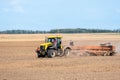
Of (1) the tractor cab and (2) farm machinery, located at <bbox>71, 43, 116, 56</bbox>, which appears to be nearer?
(1) the tractor cab

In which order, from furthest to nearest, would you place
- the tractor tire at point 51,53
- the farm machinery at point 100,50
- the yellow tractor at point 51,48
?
the farm machinery at point 100,50 < the yellow tractor at point 51,48 < the tractor tire at point 51,53

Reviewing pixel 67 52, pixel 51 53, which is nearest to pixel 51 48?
pixel 51 53

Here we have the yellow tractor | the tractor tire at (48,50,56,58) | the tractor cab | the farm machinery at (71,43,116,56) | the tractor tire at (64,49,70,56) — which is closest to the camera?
the tractor tire at (48,50,56,58)

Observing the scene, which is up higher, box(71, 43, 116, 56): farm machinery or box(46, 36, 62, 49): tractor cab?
box(46, 36, 62, 49): tractor cab

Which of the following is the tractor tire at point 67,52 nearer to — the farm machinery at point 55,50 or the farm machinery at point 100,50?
the farm machinery at point 55,50

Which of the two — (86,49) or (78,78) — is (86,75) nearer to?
(78,78)

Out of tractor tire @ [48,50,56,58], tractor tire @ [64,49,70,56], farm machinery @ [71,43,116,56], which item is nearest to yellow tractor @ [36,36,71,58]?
tractor tire @ [48,50,56,58]

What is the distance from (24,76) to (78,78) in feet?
9.82

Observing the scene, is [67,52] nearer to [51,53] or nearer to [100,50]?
[51,53]

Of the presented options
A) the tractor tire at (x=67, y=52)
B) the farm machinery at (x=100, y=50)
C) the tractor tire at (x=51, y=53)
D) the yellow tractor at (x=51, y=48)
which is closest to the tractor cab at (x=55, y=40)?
the yellow tractor at (x=51, y=48)

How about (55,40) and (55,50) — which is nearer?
(55,40)

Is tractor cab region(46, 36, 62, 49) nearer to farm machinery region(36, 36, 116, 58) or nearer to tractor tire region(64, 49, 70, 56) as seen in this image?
farm machinery region(36, 36, 116, 58)

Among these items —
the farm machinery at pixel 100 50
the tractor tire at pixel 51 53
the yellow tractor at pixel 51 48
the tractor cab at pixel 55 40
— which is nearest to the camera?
the tractor tire at pixel 51 53

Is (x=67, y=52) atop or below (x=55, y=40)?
below
